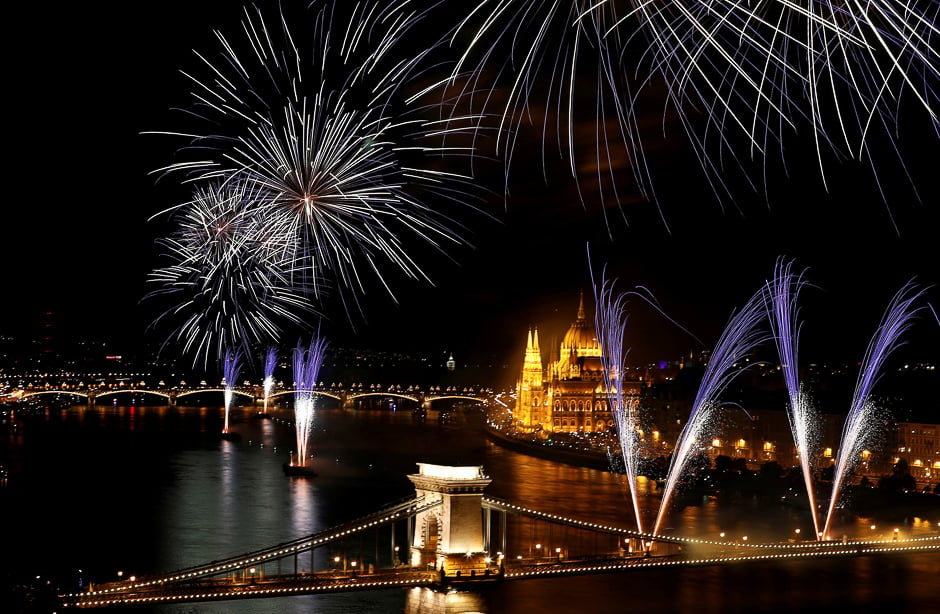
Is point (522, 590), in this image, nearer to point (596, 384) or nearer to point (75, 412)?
point (596, 384)

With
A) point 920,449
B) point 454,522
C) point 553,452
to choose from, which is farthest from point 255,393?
point 454,522

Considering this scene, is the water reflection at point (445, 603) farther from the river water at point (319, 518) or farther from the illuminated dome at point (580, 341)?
the illuminated dome at point (580, 341)

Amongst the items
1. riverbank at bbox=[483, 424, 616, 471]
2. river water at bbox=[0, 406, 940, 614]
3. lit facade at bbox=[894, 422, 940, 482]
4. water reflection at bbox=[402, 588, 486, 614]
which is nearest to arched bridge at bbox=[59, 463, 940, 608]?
water reflection at bbox=[402, 588, 486, 614]

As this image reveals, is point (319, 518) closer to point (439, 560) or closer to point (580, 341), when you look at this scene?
point (439, 560)

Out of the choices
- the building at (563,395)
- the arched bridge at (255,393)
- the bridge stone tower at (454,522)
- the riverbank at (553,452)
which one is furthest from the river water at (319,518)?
the arched bridge at (255,393)

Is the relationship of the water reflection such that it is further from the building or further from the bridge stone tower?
the building

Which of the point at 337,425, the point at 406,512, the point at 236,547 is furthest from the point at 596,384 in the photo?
the point at 406,512
